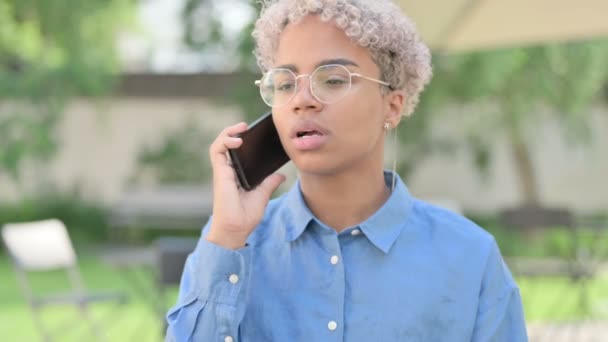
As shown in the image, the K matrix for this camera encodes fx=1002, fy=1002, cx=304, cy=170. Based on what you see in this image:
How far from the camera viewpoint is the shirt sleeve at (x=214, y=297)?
144 centimetres

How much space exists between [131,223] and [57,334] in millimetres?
5233

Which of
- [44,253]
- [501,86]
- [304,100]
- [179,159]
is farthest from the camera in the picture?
[179,159]

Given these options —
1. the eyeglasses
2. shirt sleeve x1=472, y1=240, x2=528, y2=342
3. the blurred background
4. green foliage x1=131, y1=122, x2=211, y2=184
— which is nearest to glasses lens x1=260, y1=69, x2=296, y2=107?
the eyeglasses

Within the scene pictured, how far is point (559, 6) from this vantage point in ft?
13.1

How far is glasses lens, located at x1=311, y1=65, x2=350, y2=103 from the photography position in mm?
1437

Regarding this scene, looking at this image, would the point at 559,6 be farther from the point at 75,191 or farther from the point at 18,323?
the point at 75,191

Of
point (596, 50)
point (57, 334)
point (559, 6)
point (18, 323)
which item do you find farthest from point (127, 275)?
point (559, 6)

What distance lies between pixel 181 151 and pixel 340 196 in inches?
452

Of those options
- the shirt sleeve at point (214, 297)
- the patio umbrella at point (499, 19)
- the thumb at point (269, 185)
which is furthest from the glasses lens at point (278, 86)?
the patio umbrella at point (499, 19)

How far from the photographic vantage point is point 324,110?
1434mm

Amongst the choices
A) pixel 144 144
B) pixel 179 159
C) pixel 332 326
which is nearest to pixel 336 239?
pixel 332 326

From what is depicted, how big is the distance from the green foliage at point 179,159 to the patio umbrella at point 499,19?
329 inches

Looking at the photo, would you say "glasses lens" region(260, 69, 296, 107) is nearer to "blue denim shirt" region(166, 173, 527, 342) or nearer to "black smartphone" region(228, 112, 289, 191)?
"black smartphone" region(228, 112, 289, 191)

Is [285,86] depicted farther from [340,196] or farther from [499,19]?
[499,19]
